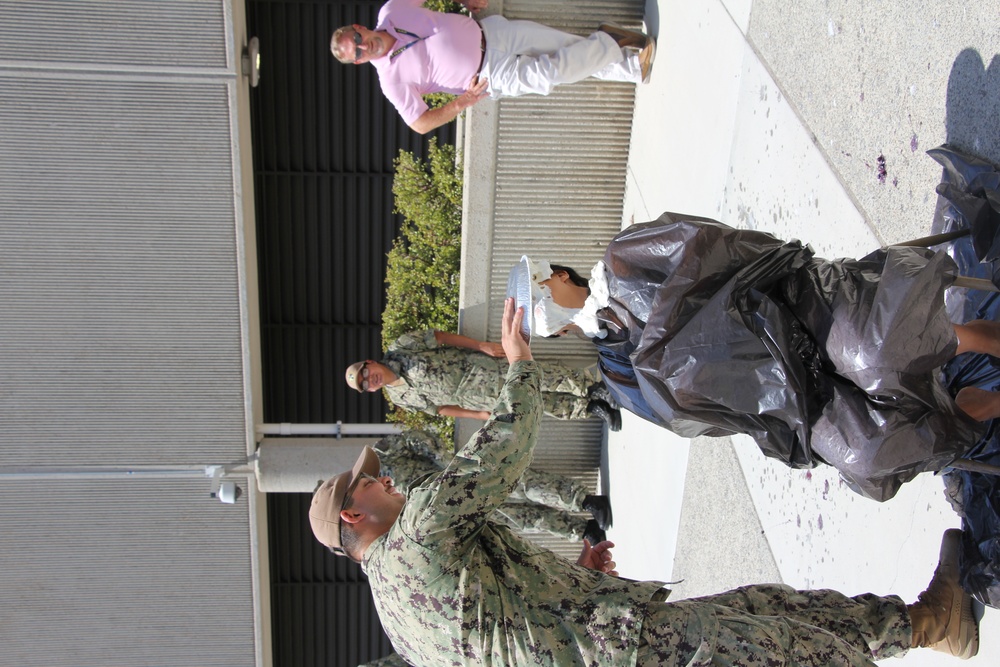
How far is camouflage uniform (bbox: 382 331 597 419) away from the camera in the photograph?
6316mm

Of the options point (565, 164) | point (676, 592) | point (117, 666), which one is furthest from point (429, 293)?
point (117, 666)

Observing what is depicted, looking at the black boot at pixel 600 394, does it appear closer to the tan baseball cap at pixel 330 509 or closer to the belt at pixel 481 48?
the belt at pixel 481 48

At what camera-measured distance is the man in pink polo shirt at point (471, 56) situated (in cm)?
571

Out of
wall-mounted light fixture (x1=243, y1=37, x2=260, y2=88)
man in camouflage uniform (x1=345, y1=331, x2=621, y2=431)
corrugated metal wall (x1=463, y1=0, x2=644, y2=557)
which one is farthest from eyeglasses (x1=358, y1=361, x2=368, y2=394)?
wall-mounted light fixture (x1=243, y1=37, x2=260, y2=88)

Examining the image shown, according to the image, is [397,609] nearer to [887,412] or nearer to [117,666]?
[887,412]

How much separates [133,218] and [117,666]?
4.13 meters

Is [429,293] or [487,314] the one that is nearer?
[487,314]

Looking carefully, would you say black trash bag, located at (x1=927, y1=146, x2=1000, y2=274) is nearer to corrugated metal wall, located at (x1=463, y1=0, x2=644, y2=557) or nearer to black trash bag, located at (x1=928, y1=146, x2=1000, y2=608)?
black trash bag, located at (x1=928, y1=146, x2=1000, y2=608)

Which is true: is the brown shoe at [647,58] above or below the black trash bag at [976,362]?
above

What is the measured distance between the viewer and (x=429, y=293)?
7617mm

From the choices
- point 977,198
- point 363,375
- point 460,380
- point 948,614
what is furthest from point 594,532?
point 977,198

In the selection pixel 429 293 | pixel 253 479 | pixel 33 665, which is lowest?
pixel 33 665

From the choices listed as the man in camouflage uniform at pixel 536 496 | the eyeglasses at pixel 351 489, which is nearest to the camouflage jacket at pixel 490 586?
the eyeglasses at pixel 351 489

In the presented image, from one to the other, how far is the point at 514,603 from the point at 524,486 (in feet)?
13.4
